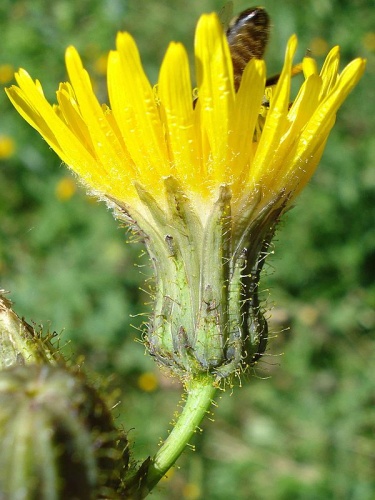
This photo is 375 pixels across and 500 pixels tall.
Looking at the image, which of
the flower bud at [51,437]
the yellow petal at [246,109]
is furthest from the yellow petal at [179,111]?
the flower bud at [51,437]

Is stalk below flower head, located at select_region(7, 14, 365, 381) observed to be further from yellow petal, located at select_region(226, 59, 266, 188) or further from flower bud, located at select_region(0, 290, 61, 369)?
flower bud, located at select_region(0, 290, 61, 369)

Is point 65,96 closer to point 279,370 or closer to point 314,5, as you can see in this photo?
point 279,370

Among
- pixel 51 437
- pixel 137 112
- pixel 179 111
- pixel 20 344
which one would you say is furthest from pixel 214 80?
pixel 51 437

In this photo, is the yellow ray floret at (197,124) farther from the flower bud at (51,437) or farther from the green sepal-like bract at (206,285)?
the flower bud at (51,437)

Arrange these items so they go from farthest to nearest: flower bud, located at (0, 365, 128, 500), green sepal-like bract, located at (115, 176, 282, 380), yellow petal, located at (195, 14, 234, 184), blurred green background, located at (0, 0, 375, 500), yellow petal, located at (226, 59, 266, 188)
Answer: blurred green background, located at (0, 0, 375, 500) < green sepal-like bract, located at (115, 176, 282, 380) < yellow petal, located at (226, 59, 266, 188) < yellow petal, located at (195, 14, 234, 184) < flower bud, located at (0, 365, 128, 500)

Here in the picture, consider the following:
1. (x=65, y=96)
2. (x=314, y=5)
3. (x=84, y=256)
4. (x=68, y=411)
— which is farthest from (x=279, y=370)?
(x=68, y=411)

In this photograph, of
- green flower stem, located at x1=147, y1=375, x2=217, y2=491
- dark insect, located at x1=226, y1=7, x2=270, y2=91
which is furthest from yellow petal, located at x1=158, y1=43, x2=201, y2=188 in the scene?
green flower stem, located at x1=147, y1=375, x2=217, y2=491

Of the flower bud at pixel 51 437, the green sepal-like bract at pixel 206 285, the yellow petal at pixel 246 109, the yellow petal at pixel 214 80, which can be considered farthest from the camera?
the green sepal-like bract at pixel 206 285

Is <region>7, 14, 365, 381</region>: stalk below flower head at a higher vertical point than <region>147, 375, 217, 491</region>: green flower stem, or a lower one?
higher
